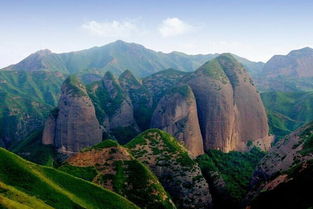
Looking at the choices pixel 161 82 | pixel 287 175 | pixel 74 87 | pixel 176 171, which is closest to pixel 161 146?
pixel 176 171

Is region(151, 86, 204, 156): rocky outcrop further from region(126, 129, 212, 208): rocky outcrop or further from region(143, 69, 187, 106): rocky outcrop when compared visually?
region(143, 69, 187, 106): rocky outcrop

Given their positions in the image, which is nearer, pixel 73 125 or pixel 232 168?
pixel 232 168

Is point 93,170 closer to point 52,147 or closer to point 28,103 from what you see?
point 52,147

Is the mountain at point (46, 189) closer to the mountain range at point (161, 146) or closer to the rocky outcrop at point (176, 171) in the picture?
the mountain range at point (161, 146)

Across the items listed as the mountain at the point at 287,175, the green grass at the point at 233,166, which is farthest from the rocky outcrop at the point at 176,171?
the mountain at the point at 287,175

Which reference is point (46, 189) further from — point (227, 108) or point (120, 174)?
point (227, 108)
